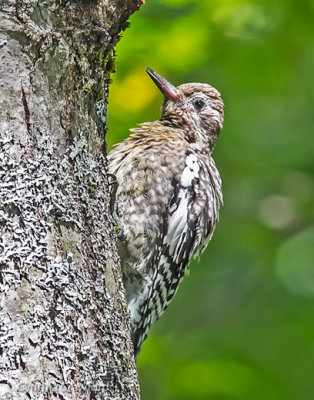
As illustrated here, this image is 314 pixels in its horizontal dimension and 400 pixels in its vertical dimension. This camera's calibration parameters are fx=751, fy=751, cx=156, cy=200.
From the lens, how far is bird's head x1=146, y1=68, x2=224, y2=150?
4695 millimetres

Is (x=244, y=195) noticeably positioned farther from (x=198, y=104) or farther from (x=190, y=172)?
(x=190, y=172)

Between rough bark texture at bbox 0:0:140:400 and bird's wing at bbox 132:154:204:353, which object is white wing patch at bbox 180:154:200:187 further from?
rough bark texture at bbox 0:0:140:400

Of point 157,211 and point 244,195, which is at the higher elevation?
point 244,195

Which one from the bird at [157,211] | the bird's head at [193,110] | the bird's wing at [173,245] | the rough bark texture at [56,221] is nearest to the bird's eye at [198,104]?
the bird's head at [193,110]

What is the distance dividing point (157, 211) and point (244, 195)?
310 centimetres

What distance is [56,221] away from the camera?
2273 millimetres

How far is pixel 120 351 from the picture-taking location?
7.84ft

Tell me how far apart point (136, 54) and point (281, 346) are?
2609 millimetres

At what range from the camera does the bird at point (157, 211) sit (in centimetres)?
397

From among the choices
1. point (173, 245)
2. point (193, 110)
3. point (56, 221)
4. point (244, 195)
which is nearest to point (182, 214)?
point (173, 245)

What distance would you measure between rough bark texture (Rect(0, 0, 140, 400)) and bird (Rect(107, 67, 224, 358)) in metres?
1.42

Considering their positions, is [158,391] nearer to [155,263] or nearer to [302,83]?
[155,263]

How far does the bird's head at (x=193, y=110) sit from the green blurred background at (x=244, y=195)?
0.64 m

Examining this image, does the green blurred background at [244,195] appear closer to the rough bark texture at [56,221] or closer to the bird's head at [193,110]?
the bird's head at [193,110]
